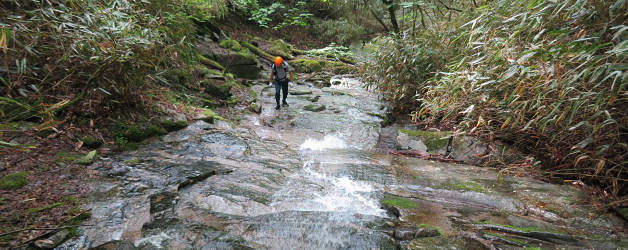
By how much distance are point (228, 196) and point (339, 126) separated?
4.04 meters

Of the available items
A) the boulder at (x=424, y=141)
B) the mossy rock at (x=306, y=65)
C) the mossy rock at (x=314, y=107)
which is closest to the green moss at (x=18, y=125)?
the boulder at (x=424, y=141)

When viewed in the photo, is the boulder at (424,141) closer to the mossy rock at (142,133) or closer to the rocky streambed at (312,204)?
the rocky streambed at (312,204)

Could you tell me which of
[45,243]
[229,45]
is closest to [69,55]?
[45,243]

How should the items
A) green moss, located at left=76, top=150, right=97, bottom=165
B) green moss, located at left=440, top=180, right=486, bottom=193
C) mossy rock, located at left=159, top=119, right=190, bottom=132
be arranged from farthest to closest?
1. mossy rock, located at left=159, top=119, right=190, bottom=132
2. green moss, located at left=440, top=180, right=486, bottom=193
3. green moss, located at left=76, top=150, right=97, bottom=165

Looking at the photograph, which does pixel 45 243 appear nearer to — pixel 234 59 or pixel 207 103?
pixel 207 103

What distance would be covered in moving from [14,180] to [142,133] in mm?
1675

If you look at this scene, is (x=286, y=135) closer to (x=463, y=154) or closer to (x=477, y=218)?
(x=463, y=154)

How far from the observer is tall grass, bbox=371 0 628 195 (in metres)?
2.58

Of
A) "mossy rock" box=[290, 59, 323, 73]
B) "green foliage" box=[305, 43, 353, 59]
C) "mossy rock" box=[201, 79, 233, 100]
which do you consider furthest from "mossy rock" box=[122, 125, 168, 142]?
"green foliage" box=[305, 43, 353, 59]

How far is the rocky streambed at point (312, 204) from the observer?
7.56ft

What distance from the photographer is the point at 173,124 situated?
15.1 feet

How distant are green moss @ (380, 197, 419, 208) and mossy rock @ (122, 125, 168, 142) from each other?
3.52 meters

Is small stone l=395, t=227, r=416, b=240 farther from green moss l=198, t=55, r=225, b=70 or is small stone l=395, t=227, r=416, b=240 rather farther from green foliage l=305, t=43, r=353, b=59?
green foliage l=305, t=43, r=353, b=59

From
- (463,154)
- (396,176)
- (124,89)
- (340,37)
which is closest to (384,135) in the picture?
(463,154)
